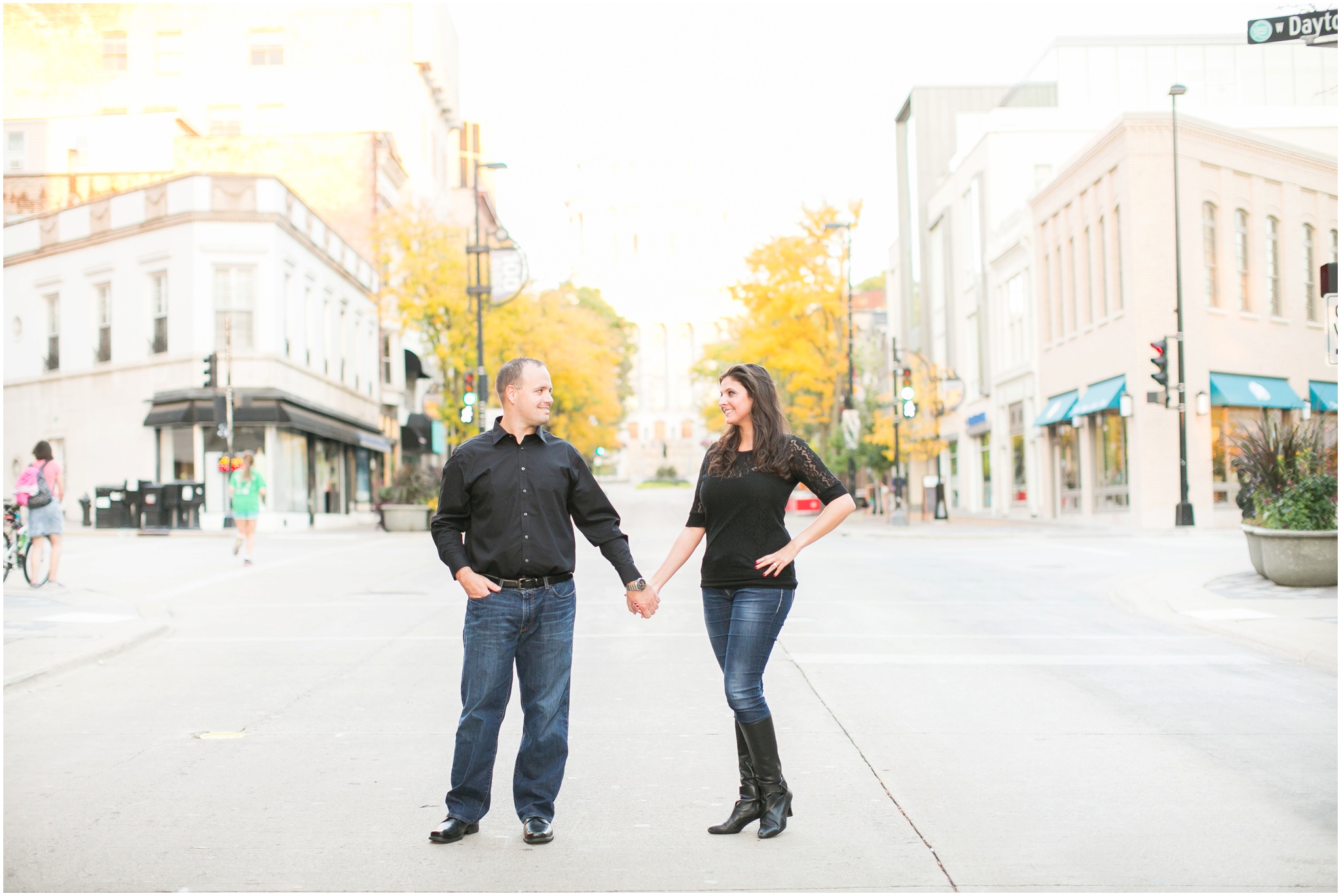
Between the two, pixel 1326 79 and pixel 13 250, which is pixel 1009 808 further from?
pixel 1326 79

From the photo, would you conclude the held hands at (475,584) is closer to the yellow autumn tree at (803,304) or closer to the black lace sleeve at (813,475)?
the black lace sleeve at (813,475)

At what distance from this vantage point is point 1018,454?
43.9 metres

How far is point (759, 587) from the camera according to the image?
5.34m

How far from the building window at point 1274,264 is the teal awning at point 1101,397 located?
493 centimetres

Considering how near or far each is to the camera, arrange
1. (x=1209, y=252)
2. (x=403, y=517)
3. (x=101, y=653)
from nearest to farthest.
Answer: (x=101, y=653) → (x=1209, y=252) → (x=403, y=517)

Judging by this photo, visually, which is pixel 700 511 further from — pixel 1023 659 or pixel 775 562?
pixel 1023 659

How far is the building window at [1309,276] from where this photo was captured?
3534 centimetres

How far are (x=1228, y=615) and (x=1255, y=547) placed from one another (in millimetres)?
3479

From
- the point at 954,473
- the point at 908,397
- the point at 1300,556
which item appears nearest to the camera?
the point at 1300,556

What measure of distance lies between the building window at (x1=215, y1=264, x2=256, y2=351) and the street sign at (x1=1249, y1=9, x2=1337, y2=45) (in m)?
33.0

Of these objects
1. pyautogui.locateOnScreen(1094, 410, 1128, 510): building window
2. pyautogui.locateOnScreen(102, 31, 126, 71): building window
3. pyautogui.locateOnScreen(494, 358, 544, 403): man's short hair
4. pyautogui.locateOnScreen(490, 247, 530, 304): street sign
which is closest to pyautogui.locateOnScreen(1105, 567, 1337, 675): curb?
pyautogui.locateOnScreen(494, 358, 544, 403): man's short hair

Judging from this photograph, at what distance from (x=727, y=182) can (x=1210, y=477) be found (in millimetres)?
128275

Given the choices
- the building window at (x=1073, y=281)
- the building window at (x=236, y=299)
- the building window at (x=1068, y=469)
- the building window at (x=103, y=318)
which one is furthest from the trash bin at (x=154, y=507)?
the building window at (x=1073, y=281)

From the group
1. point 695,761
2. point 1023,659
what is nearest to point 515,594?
point 695,761
